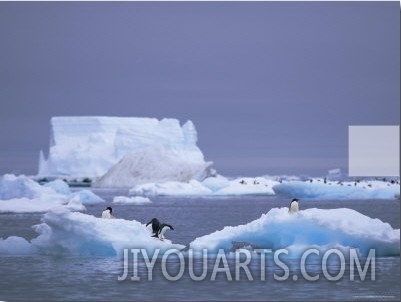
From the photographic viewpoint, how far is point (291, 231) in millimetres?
14133

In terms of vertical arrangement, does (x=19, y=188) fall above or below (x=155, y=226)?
above

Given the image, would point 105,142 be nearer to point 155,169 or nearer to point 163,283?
point 155,169

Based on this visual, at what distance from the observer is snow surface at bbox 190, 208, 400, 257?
13703mm

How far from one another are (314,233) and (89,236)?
3.40 m

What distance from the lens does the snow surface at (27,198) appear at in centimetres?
3216

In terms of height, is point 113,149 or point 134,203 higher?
point 113,149

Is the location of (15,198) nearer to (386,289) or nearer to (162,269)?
(162,269)

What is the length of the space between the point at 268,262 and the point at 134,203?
2989 centimetres

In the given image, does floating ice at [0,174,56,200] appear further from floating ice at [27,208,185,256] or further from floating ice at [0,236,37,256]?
floating ice at [27,208,185,256]

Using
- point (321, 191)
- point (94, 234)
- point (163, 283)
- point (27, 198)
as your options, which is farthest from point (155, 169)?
point (163, 283)

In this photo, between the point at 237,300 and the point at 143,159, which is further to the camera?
the point at 143,159

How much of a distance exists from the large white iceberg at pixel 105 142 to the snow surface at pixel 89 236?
48532 millimetres

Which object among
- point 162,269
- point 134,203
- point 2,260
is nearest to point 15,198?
point 134,203

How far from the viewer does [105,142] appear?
244 feet
